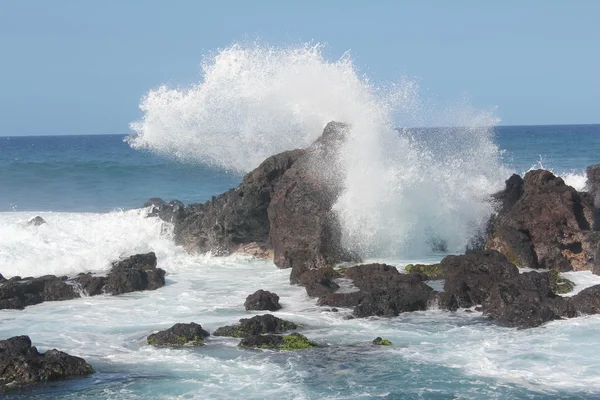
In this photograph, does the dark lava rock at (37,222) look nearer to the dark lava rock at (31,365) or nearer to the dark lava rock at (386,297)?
the dark lava rock at (386,297)

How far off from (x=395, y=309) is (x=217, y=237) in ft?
27.4

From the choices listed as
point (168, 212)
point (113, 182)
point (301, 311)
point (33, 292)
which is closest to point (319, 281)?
point (301, 311)

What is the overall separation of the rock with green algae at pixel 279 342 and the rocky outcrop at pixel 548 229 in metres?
7.87

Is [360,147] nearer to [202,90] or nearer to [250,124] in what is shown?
[250,124]

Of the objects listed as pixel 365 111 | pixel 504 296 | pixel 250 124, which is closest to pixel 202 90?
pixel 250 124

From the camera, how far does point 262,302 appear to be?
15945 millimetres

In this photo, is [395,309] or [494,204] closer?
[395,309]

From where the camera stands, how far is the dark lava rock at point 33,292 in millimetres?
16656

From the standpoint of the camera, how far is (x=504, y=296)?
50.0 ft

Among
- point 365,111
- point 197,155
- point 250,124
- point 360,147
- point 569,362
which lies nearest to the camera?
point 569,362

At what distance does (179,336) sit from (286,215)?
24.2 feet

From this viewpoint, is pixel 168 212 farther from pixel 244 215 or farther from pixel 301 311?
pixel 301 311

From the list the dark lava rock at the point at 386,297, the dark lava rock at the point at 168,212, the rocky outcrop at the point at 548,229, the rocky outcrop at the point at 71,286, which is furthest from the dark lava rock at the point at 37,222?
the rocky outcrop at the point at 548,229

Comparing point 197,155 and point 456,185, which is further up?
point 197,155
